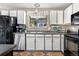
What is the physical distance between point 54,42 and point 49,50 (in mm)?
329

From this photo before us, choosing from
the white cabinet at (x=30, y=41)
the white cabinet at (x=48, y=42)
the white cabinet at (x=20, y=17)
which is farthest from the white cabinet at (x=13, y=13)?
the white cabinet at (x=48, y=42)

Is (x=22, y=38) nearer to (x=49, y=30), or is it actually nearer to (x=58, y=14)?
(x=49, y=30)

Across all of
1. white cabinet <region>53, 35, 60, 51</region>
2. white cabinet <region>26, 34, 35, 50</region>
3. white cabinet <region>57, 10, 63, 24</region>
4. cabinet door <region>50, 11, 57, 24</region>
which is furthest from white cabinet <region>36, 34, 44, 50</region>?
white cabinet <region>57, 10, 63, 24</region>

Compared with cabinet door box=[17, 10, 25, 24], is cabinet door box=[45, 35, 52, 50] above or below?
below

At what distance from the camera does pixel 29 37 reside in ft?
15.9

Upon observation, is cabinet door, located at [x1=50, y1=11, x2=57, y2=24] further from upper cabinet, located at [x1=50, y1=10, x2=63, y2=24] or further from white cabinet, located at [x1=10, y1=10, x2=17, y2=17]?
white cabinet, located at [x1=10, y1=10, x2=17, y2=17]

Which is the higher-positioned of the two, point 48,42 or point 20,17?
point 20,17

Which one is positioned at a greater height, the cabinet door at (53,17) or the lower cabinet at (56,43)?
the cabinet door at (53,17)

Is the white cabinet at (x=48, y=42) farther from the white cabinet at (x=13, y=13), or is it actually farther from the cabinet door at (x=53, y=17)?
the white cabinet at (x=13, y=13)

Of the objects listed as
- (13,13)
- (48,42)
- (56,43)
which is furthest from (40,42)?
(13,13)

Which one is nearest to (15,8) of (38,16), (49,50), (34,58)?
(38,16)

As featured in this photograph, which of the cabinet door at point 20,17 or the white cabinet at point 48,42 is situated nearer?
the white cabinet at point 48,42

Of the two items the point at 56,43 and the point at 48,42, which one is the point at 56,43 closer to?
the point at 56,43

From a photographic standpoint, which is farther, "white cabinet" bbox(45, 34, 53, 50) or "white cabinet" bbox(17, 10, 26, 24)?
"white cabinet" bbox(17, 10, 26, 24)
